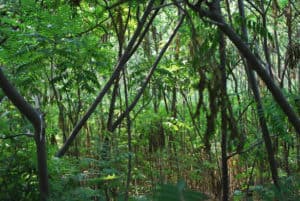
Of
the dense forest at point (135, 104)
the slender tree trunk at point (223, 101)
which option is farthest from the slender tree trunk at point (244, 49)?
the slender tree trunk at point (223, 101)

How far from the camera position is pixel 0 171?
2.40m

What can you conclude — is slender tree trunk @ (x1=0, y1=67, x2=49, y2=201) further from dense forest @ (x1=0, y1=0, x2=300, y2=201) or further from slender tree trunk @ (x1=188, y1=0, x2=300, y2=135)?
slender tree trunk @ (x1=188, y1=0, x2=300, y2=135)

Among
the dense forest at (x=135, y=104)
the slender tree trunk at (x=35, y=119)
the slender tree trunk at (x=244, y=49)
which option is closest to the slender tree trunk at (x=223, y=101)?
the dense forest at (x=135, y=104)

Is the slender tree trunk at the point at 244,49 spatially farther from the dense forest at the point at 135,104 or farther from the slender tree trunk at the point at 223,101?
the slender tree trunk at the point at 223,101

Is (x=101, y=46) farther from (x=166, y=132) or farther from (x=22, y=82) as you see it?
(x=166, y=132)

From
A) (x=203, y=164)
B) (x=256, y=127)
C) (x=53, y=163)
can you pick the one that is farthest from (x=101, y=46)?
(x=256, y=127)

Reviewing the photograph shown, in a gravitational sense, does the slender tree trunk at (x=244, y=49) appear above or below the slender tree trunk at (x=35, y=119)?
above

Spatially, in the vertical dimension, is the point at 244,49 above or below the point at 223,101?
above

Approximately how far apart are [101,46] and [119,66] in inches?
15.3

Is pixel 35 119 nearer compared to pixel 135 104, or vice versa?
pixel 35 119

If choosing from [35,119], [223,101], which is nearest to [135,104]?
[35,119]

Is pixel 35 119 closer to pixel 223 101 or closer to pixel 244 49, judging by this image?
pixel 223 101

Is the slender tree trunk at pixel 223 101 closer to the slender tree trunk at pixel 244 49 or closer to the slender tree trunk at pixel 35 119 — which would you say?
the slender tree trunk at pixel 244 49

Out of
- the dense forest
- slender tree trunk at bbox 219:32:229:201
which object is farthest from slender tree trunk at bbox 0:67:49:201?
slender tree trunk at bbox 219:32:229:201
